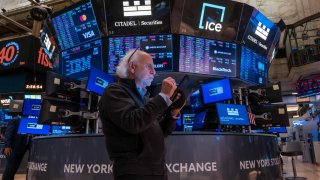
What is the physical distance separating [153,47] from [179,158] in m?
2.59

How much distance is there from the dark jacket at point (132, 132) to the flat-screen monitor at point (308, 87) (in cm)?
968

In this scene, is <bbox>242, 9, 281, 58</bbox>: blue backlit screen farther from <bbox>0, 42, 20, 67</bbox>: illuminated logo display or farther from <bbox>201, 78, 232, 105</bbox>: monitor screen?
<bbox>0, 42, 20, 67</bbox>: illuminated logo display

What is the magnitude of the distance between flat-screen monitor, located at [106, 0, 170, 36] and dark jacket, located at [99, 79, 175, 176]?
377 cm

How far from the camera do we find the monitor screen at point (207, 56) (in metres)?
5.23

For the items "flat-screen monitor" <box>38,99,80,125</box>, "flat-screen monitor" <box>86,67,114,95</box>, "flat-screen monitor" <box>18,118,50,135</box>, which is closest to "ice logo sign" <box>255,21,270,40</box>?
"flat-screen monitor" <box>86,67,114,95</box>

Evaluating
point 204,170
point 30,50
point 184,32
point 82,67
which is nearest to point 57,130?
point 82,67

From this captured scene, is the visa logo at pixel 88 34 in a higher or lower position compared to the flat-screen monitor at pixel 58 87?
higher

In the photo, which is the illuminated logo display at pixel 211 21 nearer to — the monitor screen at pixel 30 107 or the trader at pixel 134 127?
the monitor screen at pixel 30 107

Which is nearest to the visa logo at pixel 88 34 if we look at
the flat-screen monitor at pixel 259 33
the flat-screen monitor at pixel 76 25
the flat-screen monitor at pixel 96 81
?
the flat-screen monitor at pixel 76 25

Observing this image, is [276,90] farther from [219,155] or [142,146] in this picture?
[142,146]

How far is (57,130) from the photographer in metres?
6.30

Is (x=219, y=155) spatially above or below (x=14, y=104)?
below

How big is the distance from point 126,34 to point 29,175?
278 centimetres

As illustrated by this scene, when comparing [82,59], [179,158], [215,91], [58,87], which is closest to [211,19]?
[215,91]
